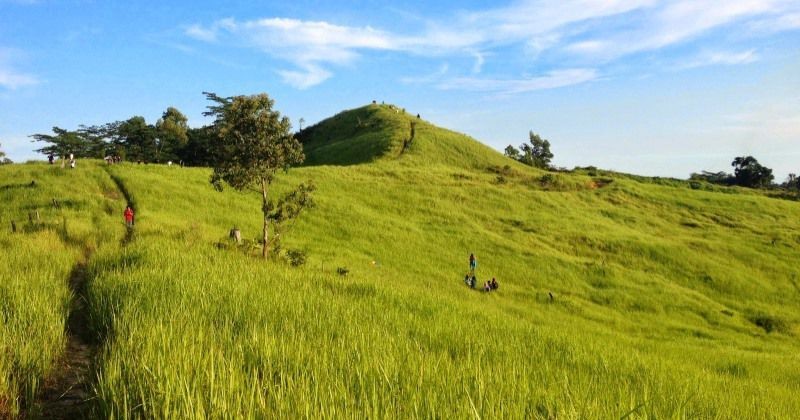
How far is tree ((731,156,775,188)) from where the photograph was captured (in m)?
122

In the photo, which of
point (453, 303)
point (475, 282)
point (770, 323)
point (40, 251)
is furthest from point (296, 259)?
point (770, 323)

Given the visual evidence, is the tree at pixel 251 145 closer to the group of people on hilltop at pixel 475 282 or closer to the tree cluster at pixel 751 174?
the group of people on hilltop at pixel 475 282

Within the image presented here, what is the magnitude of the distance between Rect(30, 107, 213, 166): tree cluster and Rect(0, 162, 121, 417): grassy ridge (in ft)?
135

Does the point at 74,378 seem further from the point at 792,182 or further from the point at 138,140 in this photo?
the point at 792,182

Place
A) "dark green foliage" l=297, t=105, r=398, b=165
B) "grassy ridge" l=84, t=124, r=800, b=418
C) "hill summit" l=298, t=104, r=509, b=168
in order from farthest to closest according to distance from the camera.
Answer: "dark green foliage" l=297, t=105, r=398, b=165 → "hill summit" l=298, t=104, r=509, b=168 → "grassy ridge" l=84, t=124, r=800, b=418

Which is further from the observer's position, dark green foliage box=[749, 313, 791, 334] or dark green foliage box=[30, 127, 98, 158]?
dark green foliage box=[30, 127, 98, 158]

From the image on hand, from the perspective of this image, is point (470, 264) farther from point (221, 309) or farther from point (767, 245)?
point (767, 245)

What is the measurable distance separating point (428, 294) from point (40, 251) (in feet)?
42.9

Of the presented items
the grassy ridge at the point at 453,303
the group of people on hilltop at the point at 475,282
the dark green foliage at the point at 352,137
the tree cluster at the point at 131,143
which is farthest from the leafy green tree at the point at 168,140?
the group of people on hilltop at the point at 475,282

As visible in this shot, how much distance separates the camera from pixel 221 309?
841 centimetres

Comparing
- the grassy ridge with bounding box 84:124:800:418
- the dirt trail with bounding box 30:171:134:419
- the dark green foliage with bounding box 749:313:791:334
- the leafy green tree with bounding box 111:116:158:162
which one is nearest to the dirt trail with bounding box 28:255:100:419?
the dirt trail with bounding box 30:171:134:419

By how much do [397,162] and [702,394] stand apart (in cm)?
7712

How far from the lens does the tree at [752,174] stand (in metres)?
122

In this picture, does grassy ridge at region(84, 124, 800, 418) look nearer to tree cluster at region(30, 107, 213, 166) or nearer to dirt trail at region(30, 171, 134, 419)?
dirt trail at region(30, 171, 134, 419)
